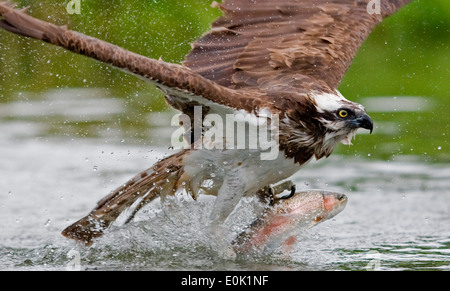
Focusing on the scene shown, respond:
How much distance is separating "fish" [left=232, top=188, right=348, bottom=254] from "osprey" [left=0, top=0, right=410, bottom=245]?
25 centimetres

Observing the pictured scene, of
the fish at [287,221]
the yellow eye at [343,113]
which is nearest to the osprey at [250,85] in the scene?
the yellow eye at [343,113]

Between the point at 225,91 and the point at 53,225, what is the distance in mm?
Answer: 2371

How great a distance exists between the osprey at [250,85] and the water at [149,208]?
25 cm

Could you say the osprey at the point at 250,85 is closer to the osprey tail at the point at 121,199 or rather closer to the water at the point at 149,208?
the osprey tail at the point at 121,199

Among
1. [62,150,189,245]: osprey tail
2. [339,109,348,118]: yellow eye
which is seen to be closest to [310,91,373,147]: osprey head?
[339,109,348,118]: yellow eye

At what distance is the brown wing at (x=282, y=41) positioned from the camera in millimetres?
7988

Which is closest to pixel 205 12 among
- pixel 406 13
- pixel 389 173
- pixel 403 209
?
pixel 406 13

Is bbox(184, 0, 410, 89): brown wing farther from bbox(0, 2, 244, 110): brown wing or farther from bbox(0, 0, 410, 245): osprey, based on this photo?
bbox(0, 2, 244, 110): brown wing

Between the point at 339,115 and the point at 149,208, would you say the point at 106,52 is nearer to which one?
the point at 339,115

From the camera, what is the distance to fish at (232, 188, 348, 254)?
7469 millimetres

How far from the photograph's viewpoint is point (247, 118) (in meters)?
6.95
